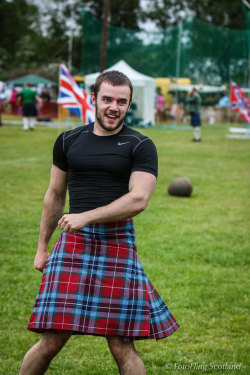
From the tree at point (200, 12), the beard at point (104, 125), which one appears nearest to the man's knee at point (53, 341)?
the beard at point (104, 125)

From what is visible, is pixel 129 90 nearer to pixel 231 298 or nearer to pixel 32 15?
pixel 231 298

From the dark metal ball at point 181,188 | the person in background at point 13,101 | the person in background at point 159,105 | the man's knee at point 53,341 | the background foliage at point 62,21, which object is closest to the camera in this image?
the man's knee at point 53,341

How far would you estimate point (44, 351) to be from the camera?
8.53 ft

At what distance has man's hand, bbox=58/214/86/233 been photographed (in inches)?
97.3

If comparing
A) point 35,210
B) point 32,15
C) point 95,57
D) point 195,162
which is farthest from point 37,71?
point 35,210

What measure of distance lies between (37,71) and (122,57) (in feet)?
72.2

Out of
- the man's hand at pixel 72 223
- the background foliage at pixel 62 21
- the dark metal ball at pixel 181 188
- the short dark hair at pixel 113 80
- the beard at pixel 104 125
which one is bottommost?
the dark metal ball at pixel 181 188

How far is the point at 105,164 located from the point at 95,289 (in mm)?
544

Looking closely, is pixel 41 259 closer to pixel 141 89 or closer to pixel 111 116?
pixel 111 116

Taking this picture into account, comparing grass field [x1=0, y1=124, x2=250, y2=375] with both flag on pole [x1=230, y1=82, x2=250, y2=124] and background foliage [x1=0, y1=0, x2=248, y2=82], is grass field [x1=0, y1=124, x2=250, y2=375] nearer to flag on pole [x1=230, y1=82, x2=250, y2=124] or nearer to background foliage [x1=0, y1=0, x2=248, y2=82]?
flag on pole [x1=230, y1=82, x2=250, y2=124]

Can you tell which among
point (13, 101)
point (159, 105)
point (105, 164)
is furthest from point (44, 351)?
point (13, 101)

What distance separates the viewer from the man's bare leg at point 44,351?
259 centimetres

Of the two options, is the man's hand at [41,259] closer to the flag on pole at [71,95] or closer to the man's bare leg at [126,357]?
the man's bare leg at [126,357]

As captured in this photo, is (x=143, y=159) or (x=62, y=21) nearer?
(x=143, y=159)
